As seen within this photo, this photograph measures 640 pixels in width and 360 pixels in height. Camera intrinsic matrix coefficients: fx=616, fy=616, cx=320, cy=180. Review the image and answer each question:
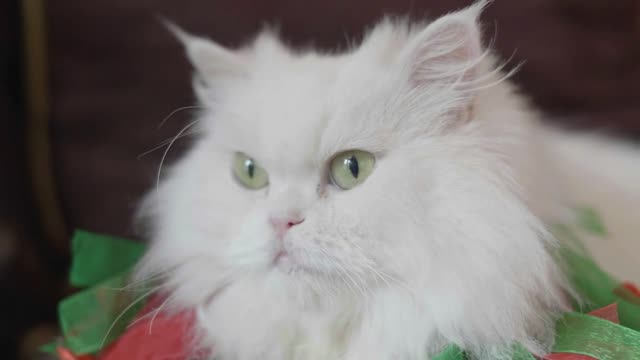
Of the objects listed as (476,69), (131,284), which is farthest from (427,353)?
(131,284)

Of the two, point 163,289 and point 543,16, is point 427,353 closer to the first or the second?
point 163,289

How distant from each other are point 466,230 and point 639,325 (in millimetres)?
358

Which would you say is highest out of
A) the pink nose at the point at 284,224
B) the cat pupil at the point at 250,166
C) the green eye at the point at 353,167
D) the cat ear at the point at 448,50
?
the cat ear at the point at 448,50

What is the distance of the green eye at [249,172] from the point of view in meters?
0.97

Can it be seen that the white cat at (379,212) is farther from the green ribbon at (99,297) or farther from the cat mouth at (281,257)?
the green ribbon at (99,297)

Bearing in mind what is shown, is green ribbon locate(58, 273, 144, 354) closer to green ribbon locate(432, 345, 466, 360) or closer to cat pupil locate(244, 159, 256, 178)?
cat pupil locate(244, 159, 256, 178)

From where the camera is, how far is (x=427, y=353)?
834mm

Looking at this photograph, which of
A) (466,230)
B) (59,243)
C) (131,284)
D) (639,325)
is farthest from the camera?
(59,243)

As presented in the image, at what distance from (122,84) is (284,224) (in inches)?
33.4

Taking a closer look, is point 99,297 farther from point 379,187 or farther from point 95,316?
point 379,187

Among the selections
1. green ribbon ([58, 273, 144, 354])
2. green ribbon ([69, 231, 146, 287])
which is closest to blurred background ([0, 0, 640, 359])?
green ribbon ([69, 231, 146, 287])

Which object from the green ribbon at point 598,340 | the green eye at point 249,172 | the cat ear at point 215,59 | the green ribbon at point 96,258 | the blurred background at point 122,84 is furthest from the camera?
the blurred background at point 122,84

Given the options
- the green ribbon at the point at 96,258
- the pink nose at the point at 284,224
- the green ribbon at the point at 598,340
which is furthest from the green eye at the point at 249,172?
the green ribbon at the point at 598,340

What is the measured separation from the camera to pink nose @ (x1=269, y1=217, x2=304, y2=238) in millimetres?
845
